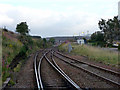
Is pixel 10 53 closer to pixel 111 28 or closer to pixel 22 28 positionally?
pixel 22 28

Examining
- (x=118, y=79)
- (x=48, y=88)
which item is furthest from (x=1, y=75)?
(x=118, y=79)

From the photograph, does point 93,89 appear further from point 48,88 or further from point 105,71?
point 105,71

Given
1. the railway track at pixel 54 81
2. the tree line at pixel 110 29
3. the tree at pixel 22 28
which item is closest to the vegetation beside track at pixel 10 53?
the railway track at pixel 54 81

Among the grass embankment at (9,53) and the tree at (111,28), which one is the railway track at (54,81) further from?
the tree at (111,28)

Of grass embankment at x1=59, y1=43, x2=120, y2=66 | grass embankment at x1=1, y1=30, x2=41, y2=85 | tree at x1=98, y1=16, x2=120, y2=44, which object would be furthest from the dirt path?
tree at x1=98, y1=16, x2=120, y2=44

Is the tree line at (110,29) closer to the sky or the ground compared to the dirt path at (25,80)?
closer to the sky

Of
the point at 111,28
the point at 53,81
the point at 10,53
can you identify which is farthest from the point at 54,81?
the point at 111,28

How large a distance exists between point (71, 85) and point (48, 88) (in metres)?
1.13

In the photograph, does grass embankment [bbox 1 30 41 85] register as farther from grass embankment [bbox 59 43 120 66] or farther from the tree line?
the tree line

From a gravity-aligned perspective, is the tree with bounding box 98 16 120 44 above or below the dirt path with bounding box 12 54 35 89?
above

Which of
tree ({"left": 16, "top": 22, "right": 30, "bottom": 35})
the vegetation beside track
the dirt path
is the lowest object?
the dirt path

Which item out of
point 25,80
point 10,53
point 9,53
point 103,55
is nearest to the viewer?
point 25,80

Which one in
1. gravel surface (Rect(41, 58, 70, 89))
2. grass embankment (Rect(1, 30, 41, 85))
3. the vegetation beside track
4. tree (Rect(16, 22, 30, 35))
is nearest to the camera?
gravel surface (Rect(41, 58, 70, 89))

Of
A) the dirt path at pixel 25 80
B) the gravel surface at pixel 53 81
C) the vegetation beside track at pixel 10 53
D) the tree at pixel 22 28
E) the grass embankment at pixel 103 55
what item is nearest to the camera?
the gravel surface at pixel 53 81
